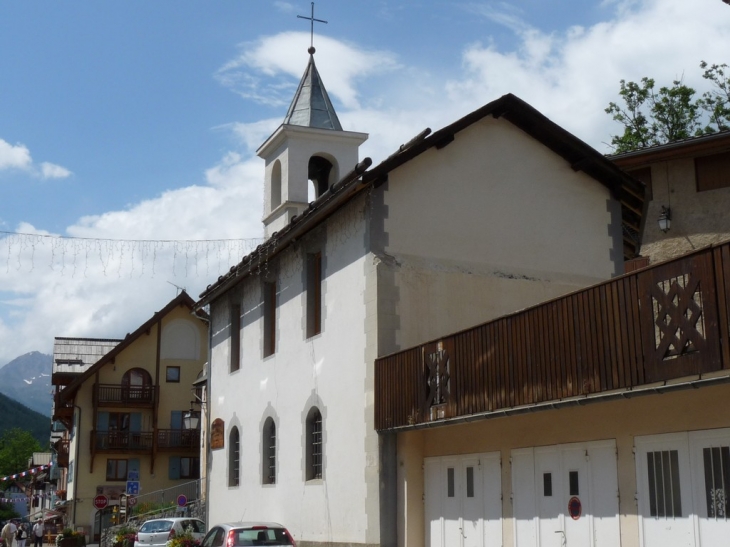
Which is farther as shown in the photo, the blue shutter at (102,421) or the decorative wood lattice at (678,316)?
the blue shutter at (102,421)

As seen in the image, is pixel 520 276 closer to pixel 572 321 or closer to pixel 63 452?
pixel 572 321

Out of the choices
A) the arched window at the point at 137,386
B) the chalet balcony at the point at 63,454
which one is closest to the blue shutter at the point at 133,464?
the arched window at the point at 137,386

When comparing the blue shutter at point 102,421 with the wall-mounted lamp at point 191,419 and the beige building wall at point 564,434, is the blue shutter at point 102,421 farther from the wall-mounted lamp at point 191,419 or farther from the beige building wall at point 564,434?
the beige building wall at point 564,434

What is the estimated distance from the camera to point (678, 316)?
1112cm

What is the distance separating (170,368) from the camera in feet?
179

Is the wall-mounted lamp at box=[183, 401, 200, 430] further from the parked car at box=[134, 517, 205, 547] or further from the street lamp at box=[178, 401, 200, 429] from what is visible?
the parked car at box=[134, 517, 205, 547]

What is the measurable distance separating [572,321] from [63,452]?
51.9 m

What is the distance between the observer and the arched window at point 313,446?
21203 mm

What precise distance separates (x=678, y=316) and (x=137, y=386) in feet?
149

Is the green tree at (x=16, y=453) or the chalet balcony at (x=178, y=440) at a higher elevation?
the green tree at (x=16, y=453)

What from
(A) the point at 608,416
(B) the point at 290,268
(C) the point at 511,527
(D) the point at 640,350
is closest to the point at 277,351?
(B) the point at 290,268

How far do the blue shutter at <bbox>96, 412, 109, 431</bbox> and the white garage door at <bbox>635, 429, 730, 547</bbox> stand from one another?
141 feet

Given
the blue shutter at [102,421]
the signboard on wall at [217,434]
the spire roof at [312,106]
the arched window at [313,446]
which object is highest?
the spire roof at [312,106]

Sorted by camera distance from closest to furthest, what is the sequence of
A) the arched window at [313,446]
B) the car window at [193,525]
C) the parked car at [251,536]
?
the parked car at [251,536]
the arched window at [313,446]
the car window at [193,525]
